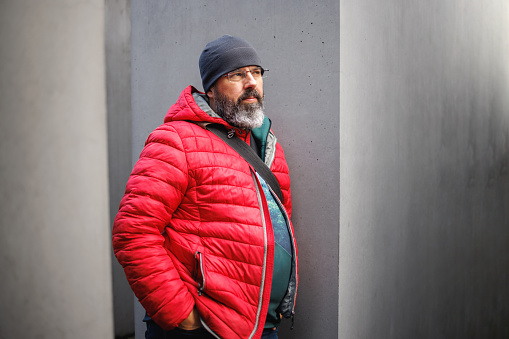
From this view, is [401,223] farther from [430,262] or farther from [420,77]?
[420,77]

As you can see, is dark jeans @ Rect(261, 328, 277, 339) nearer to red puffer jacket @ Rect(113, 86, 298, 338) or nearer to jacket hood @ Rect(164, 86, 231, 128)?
A: red puffer jacket @ Rect(113, 86, 298, 338)

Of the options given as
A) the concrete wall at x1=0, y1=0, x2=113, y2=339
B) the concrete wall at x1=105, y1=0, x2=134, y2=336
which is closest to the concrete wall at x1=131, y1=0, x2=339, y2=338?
the concrete wall at x1=105, y1=0, x2=134, y2=336

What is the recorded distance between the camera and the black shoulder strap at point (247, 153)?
6.09 ft

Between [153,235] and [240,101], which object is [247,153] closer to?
[240,101]

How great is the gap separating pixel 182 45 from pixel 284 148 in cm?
100

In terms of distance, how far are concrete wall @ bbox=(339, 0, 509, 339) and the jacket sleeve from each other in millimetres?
987

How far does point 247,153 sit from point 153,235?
0.58 m

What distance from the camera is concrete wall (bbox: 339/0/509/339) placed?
237 centimetres

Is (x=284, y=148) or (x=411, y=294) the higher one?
(x=284, y=148)

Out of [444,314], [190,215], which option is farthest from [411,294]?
[190,215]

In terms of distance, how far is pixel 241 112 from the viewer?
1.93 meters

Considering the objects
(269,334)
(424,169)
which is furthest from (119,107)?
(424,169)

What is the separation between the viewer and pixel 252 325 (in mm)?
1687

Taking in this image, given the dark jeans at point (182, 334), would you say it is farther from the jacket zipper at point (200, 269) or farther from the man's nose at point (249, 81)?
the man's nose at point (249, 81)
